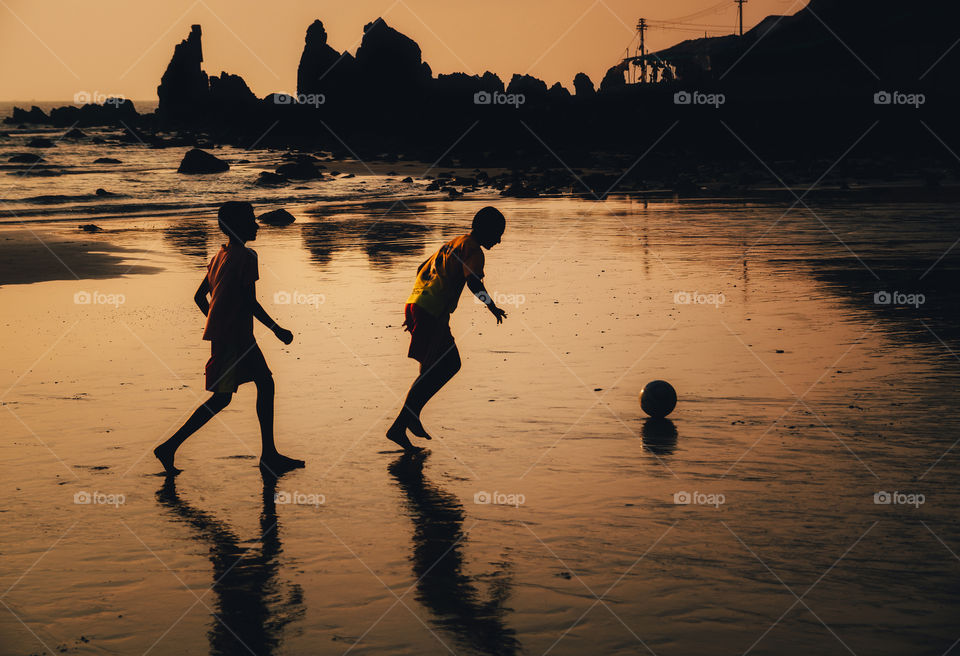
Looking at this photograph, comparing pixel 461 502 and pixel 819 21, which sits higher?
pixel 819 21

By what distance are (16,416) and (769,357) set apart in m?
6.68

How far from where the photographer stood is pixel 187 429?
23.6ft

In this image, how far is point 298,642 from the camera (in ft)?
14.9

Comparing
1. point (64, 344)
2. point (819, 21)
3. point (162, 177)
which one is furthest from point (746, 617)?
point (819, 21)

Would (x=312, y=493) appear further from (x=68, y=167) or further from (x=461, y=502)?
(x=68, y=167)

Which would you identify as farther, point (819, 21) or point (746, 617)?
point (819, 21)

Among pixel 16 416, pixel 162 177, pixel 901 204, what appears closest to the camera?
pixel 16 416
